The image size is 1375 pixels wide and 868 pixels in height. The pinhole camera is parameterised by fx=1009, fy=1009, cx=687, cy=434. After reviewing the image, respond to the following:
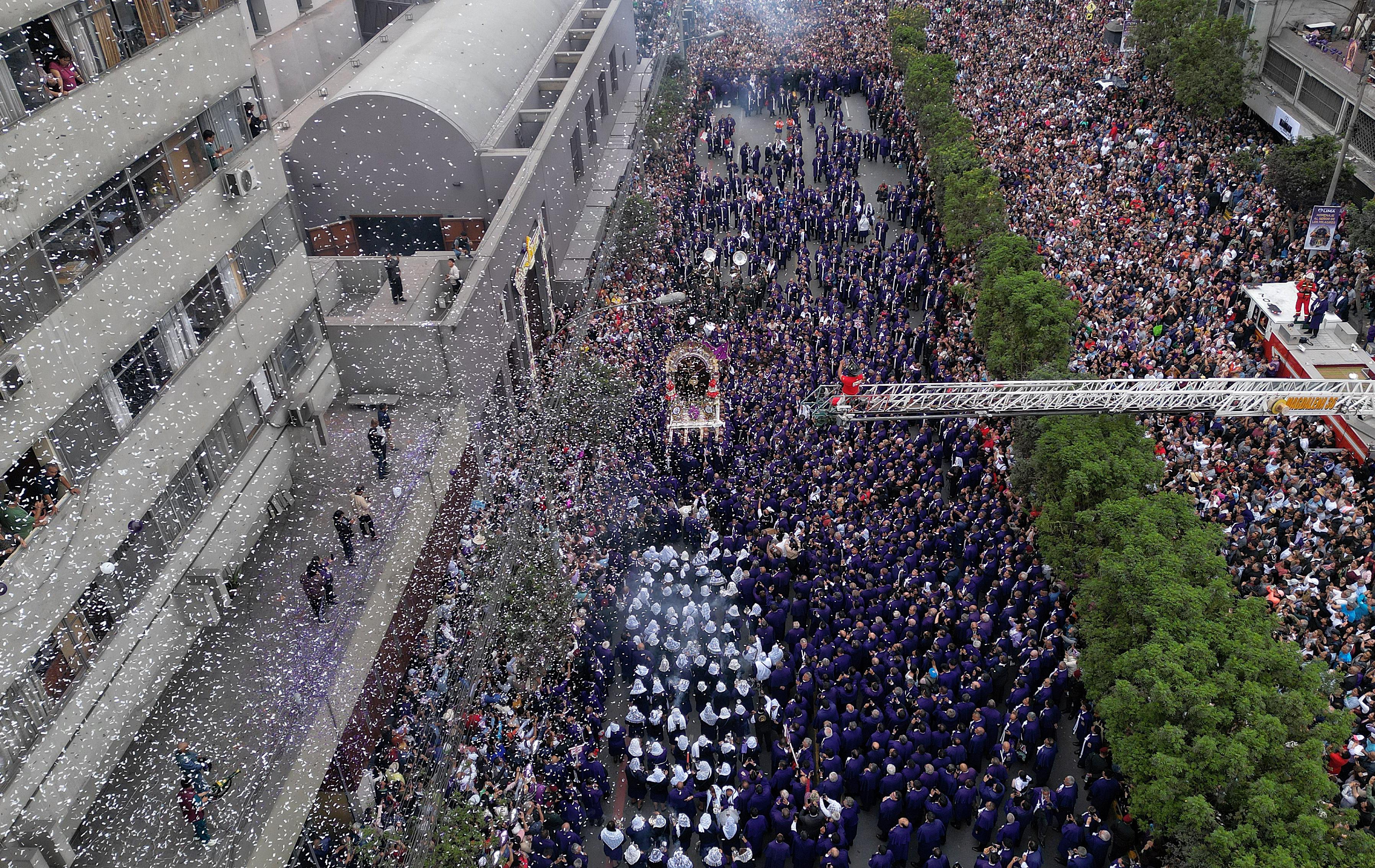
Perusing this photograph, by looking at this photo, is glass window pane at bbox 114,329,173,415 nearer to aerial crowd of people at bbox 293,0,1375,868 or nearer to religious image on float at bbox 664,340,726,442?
aerial crowd of people at bbox 293,0,1375,868

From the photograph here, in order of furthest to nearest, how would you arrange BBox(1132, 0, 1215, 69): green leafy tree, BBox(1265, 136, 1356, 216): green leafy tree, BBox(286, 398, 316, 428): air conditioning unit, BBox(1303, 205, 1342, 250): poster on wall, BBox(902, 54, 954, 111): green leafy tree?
BBox(902, 54, 954, 111): green leafy tree, BBox(1132, 0, 1215, 69): green leafy tree, BBox(1265, 136, 1356, 216): green leafy tree, BBox(1303, 205, 1342, 250): poster on wall, BBox(286, 398, 316, 428): air conditioning unit

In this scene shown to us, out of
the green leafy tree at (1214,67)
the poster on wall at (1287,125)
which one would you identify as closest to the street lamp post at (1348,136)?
the poster on wall at (1287,125)

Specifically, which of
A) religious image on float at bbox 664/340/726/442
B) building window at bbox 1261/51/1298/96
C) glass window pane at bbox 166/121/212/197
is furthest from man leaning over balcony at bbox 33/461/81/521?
building window at bbox 1261/51/1298/96

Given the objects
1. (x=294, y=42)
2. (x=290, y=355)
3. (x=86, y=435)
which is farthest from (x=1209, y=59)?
(x=86, y=435)

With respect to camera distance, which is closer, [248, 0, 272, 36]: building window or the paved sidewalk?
the paved sidewalk

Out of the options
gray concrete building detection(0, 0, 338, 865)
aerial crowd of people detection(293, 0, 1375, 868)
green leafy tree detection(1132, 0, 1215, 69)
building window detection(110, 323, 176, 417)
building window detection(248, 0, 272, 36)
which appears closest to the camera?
gray concrete building detection(0, 0, 338, 865)

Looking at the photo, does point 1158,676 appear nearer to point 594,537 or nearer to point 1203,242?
point 594,537
